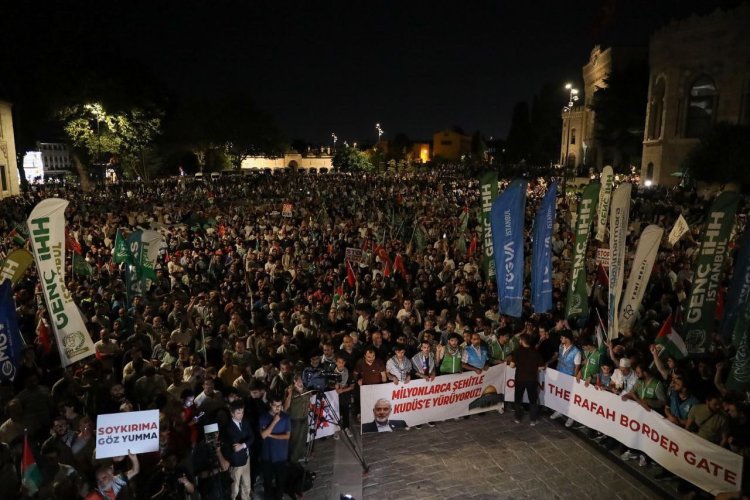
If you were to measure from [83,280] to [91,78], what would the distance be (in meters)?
30.4

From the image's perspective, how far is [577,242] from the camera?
9.80m

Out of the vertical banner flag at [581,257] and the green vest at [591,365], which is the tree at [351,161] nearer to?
the vertical banner flag at [581,257]

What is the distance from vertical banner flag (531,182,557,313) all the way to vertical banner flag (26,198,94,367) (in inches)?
291

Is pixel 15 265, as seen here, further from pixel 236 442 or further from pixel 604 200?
pixel 604 200

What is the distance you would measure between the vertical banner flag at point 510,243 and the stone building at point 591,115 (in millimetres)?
50851

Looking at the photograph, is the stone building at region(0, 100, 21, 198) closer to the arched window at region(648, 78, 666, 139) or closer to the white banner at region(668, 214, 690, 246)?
the white banner at region(668, 214, 690, 246)

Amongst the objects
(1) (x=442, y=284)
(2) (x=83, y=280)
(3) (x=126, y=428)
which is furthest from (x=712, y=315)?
(2) (x=83, y=280)

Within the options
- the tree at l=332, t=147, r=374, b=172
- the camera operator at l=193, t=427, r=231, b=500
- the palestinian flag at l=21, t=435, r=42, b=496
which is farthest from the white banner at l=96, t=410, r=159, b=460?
the tree at l=332, t=147, r=374, b=172

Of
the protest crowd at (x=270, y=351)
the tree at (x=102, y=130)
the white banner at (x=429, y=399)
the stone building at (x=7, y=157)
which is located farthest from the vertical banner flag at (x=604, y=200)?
the stone building at (x=7, y=157)

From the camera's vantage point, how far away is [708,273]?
873cm

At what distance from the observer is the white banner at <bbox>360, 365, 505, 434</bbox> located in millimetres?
8031

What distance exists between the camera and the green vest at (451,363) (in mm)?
8375

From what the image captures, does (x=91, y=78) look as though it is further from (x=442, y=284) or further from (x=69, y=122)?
(x=442, y=284)

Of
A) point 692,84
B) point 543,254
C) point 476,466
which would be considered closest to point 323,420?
point 476,466
